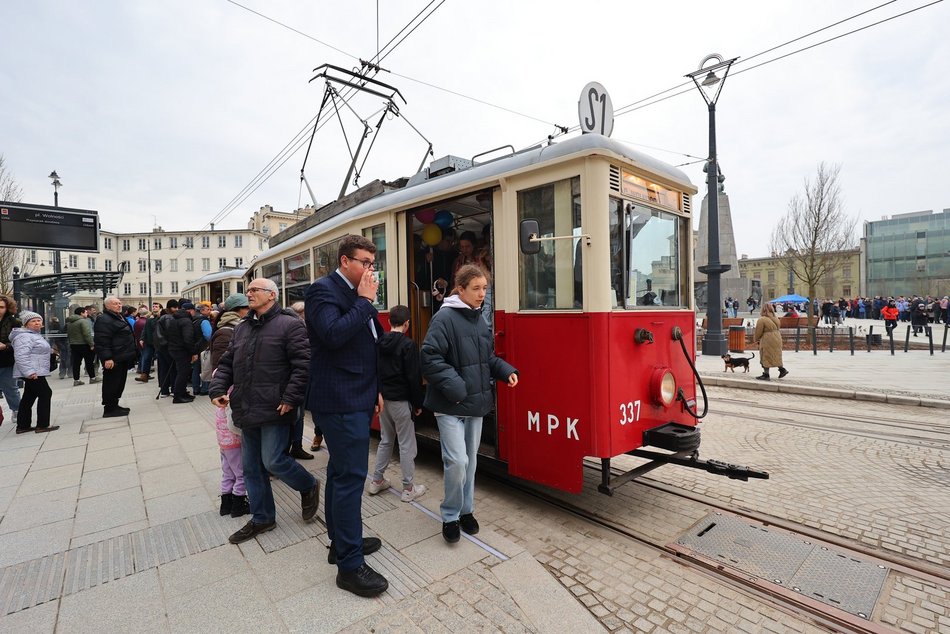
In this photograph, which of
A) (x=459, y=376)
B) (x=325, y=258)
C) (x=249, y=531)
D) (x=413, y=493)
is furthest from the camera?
(x=325, y=258)

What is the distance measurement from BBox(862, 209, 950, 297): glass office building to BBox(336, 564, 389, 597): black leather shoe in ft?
223

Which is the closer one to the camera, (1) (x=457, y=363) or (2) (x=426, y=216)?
(1) (x=457, y=363)

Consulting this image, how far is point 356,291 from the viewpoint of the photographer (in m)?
2.89

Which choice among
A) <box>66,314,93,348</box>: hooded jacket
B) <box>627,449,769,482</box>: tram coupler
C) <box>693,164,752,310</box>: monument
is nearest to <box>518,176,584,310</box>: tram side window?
<box>627,449,769,482</box>: tram coupler

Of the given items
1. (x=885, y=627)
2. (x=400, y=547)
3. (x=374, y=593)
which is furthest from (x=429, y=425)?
(x=885, y=627)

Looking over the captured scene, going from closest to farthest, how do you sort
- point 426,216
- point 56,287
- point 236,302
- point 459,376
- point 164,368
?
point 459,376 → point 236,302 → point 426,216 → point 164,368 → point 56,287

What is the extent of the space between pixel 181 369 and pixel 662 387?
337 inches

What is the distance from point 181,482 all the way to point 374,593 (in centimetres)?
306

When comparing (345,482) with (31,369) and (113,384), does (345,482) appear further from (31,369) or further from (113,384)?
(113,384)

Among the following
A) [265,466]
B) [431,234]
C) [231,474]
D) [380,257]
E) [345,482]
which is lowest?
[231,474]

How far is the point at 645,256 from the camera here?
4043mm

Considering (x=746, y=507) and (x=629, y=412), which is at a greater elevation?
(x=629, y=412)

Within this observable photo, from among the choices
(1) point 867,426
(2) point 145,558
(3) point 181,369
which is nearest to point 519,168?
(2) point 145,558

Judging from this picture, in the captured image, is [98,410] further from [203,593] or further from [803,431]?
[803,431]
